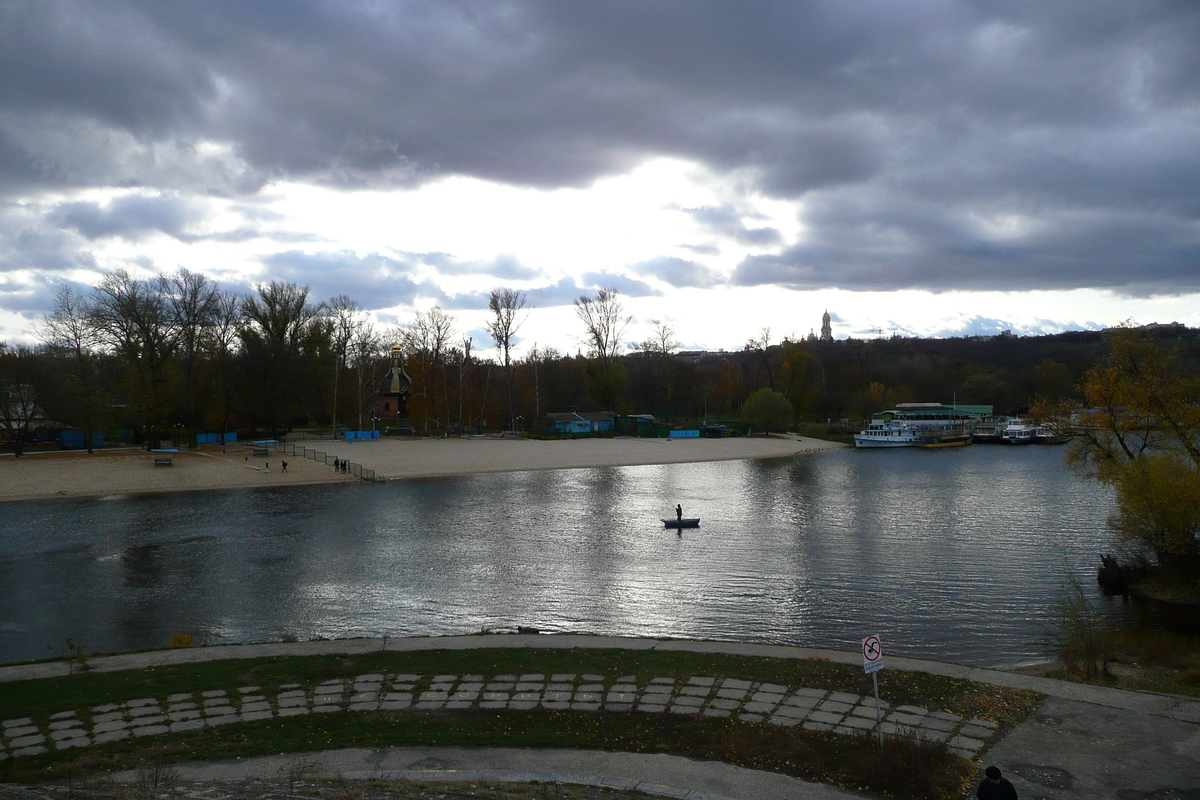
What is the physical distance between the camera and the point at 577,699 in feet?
40.2

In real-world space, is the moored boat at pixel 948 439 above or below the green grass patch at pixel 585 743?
below

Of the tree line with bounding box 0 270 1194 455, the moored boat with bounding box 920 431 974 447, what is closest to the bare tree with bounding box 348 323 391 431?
the tree line with bounding box 0 270 1194 455

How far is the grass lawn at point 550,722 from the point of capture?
9812 millimetres

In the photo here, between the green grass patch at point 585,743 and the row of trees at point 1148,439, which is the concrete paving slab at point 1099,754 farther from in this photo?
the row of trees at point 1148,439

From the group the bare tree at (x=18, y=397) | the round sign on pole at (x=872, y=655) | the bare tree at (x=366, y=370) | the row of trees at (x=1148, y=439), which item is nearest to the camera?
the round sign on pole at (x=872, y=655)

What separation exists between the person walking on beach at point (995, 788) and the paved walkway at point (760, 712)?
219 cm

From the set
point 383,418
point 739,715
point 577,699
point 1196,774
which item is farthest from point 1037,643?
point 383,418

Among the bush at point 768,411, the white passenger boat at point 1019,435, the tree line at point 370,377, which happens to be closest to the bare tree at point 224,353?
the tree line at point 370,377

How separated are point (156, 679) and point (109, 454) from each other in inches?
2151

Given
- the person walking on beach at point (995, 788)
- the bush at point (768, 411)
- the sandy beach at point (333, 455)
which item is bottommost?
the sandy beach at point (333, 455)

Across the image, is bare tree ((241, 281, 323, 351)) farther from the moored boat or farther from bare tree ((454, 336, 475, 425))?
the moored boat

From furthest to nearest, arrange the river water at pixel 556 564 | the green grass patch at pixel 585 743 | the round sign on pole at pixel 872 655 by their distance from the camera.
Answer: the river water at pixel 556 564 < the round sign on pole at pixel 872 655 < the green grass patch at pixel 585 743

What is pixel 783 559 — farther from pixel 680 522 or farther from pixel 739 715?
pixel 739 715

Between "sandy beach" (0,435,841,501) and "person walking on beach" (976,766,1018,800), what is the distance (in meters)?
48.3
